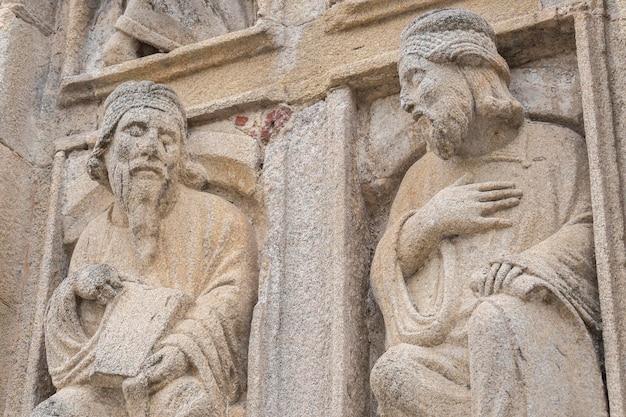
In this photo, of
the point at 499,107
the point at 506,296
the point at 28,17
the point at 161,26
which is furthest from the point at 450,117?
the point at 28,17

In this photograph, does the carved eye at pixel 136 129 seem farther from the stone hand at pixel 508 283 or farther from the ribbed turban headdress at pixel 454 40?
the stone hand at pixel 508 283

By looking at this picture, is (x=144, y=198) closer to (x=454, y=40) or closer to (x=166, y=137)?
(x=166, y=137)

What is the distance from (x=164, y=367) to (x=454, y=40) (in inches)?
53.9

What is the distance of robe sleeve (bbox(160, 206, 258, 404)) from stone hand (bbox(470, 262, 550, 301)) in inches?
35.5

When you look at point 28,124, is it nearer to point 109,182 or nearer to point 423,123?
point 109,182

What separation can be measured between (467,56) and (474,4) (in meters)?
0.54

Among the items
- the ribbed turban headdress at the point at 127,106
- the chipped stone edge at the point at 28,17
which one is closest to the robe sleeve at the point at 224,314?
the ribbed turban headdress at the point at 127,106

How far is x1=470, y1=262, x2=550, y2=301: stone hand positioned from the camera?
4188 millimetres

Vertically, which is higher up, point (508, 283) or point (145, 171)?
point (145, 171)

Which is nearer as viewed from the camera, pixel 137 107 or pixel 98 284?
pixel 98 284

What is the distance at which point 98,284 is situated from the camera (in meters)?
4.91

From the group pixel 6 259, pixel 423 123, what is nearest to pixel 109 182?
pixel 6 259

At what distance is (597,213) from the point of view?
434 cm

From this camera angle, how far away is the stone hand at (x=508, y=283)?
419cm
